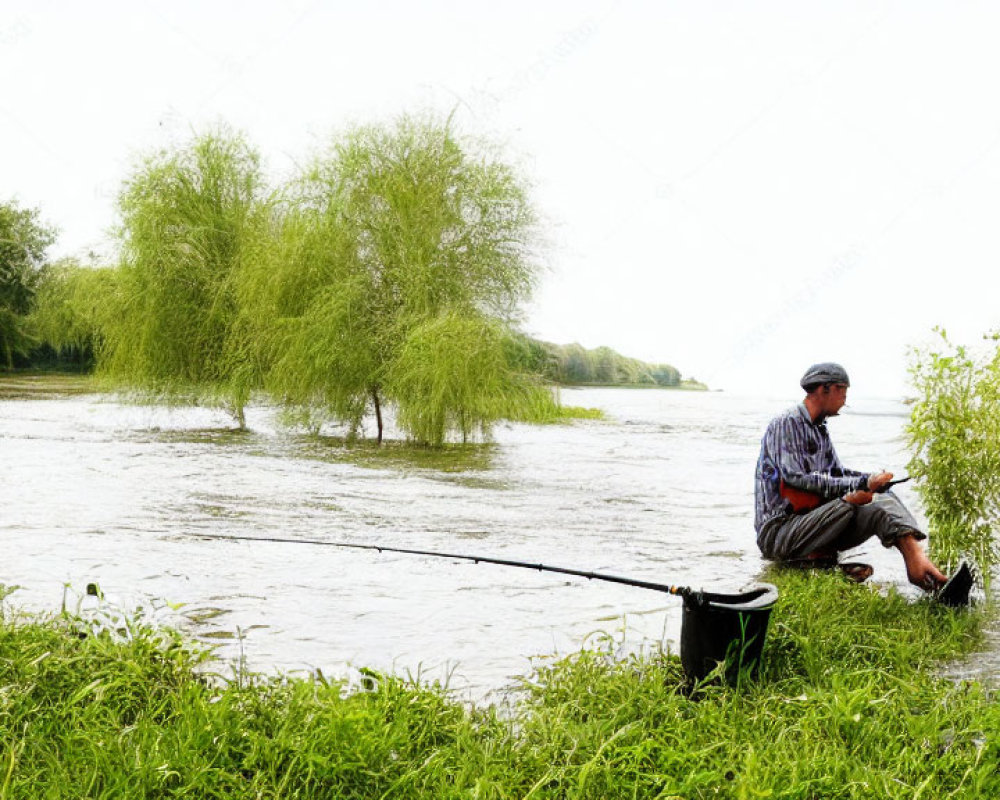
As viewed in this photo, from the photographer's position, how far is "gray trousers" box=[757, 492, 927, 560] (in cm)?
581

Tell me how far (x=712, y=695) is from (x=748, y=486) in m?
11.6

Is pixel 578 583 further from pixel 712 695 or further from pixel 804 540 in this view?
pixel 712 695

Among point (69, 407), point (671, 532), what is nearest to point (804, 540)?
point (671, 532)

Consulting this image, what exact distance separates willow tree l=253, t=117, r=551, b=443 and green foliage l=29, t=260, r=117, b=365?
698 centimetres

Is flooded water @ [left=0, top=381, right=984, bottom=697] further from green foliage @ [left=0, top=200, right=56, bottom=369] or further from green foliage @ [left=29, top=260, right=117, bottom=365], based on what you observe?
green foliage @ [left=0, top=200, right=56, bottom=369]

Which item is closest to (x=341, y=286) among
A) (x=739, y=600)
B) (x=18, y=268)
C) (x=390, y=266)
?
(x=390, y=266)

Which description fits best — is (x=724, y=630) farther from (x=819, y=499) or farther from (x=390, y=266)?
(x=390, y=266)

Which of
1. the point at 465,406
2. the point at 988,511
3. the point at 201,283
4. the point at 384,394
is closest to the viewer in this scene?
the point at 988,511

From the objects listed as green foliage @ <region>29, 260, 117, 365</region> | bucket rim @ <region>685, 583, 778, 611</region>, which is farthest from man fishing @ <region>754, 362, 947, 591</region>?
green foliage @ <region>29, 260, 117, 365</region>

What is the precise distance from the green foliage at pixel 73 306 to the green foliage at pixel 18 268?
809 millimetres

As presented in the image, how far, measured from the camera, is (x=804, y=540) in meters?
6.33

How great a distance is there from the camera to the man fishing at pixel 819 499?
579cm

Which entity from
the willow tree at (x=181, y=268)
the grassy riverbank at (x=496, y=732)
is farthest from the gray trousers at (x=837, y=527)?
the willow tree at (x=181, y=268)

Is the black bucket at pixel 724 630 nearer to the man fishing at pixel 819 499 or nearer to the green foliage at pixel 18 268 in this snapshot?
the man fishing at pixel 819 499
